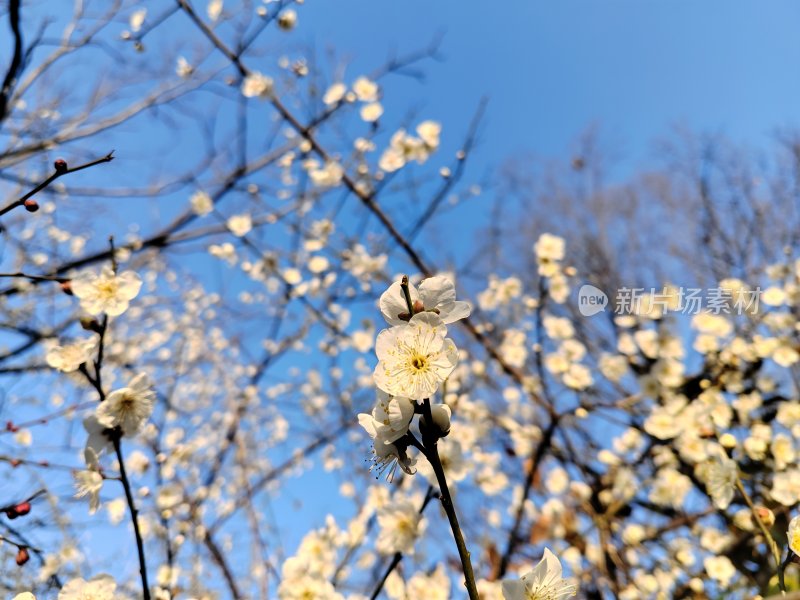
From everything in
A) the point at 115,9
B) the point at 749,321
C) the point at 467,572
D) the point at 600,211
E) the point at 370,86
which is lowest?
the point at 467,572

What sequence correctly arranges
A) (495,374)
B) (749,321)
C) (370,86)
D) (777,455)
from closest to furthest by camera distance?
(777,455) < (370,86) < (749,321) < (495,374)

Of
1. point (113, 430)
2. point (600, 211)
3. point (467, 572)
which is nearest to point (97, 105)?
point (113, 430)

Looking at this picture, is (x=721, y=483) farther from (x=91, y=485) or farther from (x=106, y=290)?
(x=106, y=290)

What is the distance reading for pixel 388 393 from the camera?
2.88ft

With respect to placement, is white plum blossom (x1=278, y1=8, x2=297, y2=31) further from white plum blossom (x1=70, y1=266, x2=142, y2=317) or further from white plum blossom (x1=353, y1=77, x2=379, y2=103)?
white plum blossom (x1=70, y1=266, x2=142, y2=317)

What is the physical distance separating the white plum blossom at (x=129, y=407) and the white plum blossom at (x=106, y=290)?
327 millimetres

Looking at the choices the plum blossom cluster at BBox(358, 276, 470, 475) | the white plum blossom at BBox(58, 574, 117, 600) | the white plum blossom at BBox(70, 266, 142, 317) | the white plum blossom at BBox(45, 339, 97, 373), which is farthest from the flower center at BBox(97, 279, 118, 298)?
the plum blossom cluster at BBox(358, 276, 470, 475)

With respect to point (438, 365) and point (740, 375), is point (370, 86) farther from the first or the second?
point (740, 375)

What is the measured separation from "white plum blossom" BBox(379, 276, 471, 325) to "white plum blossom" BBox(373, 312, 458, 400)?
0.03m

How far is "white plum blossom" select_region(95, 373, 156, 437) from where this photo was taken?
128cm

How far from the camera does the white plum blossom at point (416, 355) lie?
0.89 meters

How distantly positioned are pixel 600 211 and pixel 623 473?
5844 millimetres

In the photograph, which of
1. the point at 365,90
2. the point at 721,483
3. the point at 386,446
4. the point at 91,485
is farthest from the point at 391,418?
the point at 365,90

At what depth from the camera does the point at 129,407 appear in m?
1.35
